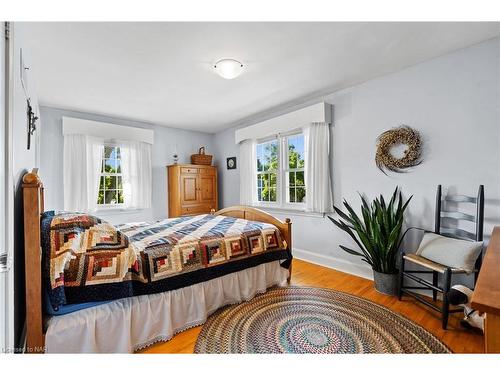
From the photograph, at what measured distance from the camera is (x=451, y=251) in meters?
1.81

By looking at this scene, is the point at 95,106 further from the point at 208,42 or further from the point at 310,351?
the point at 310,351

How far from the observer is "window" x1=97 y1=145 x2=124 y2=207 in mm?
3781

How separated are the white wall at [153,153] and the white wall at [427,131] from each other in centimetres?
283

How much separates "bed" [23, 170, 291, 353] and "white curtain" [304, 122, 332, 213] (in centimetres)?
123

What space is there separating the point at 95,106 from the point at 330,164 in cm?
333

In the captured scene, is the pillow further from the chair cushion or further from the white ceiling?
the white ceiling

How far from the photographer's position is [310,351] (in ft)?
4.97

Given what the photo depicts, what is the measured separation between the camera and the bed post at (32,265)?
1.23 metres

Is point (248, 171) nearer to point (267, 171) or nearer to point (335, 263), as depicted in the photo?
point (267, 171)

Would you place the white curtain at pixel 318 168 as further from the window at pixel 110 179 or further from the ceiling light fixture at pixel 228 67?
the window at pixel 110 179

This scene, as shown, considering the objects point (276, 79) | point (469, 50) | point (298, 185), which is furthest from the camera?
point (298, 185)

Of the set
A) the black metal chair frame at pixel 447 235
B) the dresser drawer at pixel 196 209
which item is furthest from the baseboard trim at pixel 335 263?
the dresser drawer at pixel 196 209

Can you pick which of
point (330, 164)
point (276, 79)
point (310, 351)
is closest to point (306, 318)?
point (310, 351)

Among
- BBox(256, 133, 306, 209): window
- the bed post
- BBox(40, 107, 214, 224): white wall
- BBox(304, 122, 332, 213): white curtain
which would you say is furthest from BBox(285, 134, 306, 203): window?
the bed post
